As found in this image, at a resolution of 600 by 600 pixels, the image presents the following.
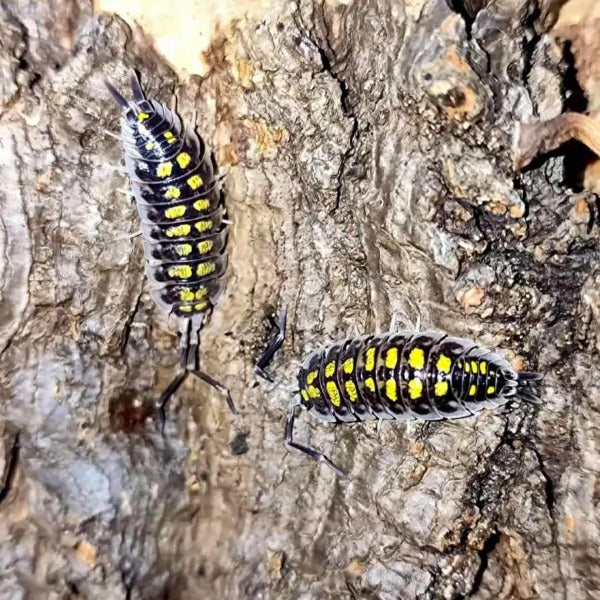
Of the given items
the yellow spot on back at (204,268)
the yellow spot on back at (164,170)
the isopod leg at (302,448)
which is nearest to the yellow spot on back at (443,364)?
the isopod leg at (302,448)

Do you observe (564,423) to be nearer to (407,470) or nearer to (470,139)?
(407,470)

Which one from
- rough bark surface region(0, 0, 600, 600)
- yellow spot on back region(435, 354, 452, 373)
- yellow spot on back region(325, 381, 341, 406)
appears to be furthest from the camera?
yellow spot on back region(325, 381, 341, 406)

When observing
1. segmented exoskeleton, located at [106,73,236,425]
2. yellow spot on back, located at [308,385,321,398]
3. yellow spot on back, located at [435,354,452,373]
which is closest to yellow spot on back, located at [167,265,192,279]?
segmented exoskeleton, located at [106,73,236,425]

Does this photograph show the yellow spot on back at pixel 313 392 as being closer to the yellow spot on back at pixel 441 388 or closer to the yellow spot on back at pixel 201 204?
the yellow spot on back at pixel 441 388

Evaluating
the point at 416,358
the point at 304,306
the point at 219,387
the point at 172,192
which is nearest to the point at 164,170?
the point at 172,192

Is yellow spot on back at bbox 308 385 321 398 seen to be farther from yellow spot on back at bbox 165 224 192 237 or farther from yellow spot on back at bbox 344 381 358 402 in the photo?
yellow spot on back at bbox 165 224 192 237

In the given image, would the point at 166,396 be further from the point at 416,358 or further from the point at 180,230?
the point at 416,358

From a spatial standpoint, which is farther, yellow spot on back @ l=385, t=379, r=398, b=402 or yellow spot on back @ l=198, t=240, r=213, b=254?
yellow spot on back @ l=198, t=240, r=213, b=254
